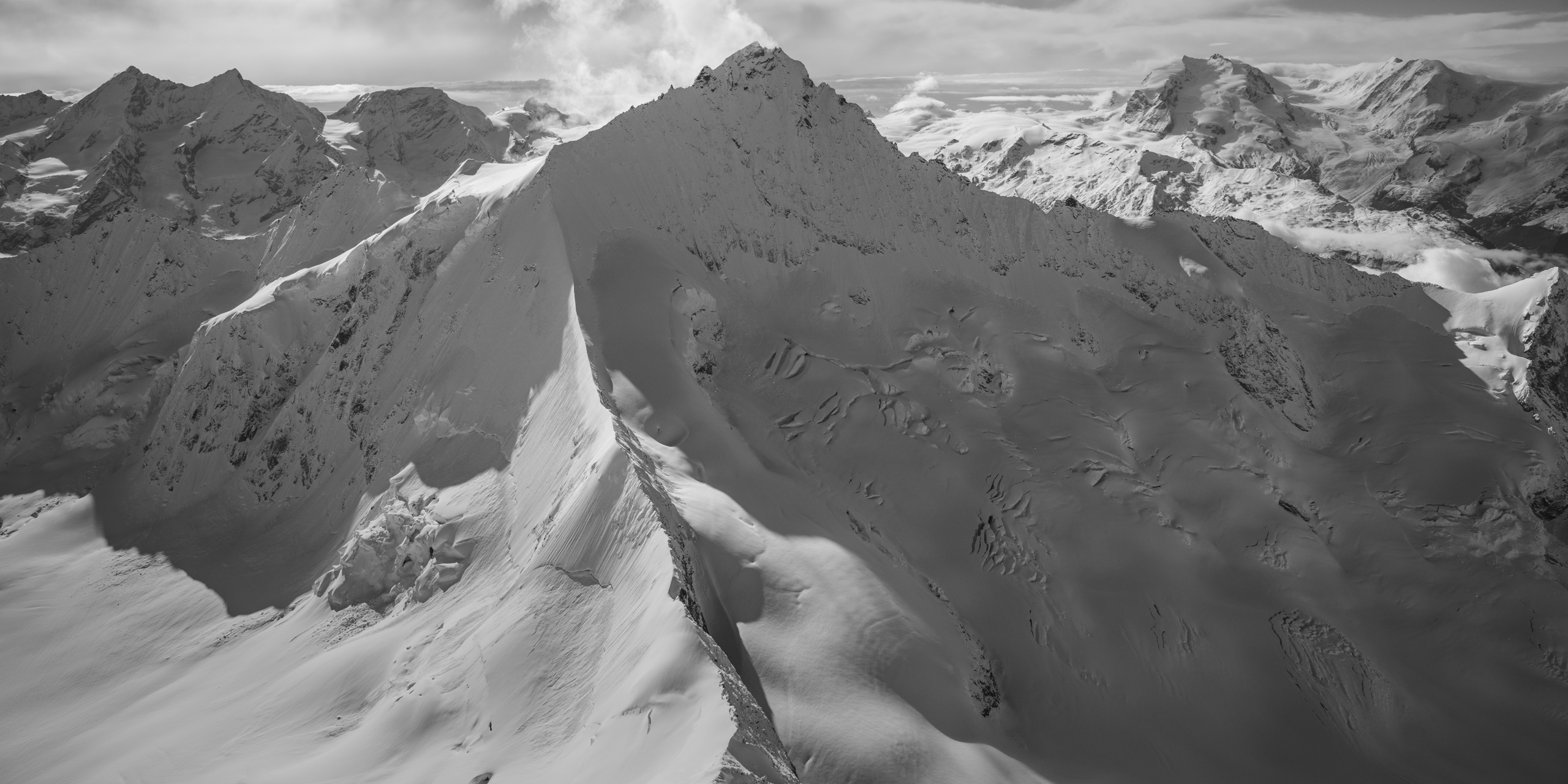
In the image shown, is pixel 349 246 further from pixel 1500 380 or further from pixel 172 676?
pixel 1500 380

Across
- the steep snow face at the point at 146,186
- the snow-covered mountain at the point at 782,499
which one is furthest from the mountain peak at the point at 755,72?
the steep snow face at the point at 146,186

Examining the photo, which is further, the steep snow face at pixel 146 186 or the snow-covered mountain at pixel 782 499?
the steep snow face at pixel 146 186

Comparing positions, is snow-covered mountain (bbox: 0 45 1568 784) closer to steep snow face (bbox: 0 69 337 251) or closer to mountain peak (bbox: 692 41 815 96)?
mountain peak (bbox: 692 41 815 96)

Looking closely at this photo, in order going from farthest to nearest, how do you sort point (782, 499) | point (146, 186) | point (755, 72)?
point (146, 186) → point (755, 72) → point (782, 499)

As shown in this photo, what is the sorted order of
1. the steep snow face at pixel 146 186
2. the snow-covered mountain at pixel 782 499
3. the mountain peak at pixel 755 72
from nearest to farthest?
the snow-covered mountain at pixel 782 499 → the mountain peak at pixel 755 72 → the steep snow face at pixel 146 186

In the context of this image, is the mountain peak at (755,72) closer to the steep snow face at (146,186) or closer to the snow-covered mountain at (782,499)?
the snow-covered mountain at (782,499)

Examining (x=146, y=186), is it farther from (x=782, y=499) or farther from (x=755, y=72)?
(x=782, y=499)

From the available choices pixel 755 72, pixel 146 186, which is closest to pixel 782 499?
pixel 755 72

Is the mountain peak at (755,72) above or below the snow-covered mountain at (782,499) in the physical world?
above

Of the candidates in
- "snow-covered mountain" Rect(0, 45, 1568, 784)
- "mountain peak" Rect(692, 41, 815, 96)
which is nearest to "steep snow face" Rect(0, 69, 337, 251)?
"snow-covered mountain" Rect(0, 45, 1568, 784)
